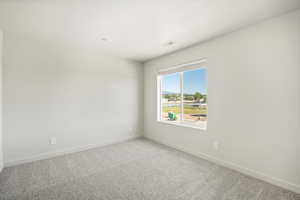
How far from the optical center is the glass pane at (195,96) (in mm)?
2904

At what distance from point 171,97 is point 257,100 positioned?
6.46 feet

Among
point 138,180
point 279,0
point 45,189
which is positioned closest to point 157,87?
point 138,180

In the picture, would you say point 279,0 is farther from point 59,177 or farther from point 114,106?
point 59,177

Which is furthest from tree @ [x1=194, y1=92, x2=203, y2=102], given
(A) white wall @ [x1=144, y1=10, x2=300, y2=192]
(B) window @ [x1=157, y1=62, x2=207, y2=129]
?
(A) white wall @ [x1=144, y1=10, x2=300, y2=192]

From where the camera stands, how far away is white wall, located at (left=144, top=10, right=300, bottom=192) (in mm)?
1785

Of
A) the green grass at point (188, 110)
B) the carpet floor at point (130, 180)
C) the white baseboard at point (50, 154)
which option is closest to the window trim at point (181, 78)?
the green grass at point (188, 110)

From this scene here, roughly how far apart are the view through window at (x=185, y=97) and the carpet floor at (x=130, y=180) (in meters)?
0.91

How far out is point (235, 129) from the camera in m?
2.29

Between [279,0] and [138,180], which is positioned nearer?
[279,0]

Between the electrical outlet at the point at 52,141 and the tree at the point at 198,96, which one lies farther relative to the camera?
the tree at the point at 198,96

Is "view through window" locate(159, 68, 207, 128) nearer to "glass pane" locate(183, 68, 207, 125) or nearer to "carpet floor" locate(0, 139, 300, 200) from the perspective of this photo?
"glass pane" locate(183, 68, 207, 125)

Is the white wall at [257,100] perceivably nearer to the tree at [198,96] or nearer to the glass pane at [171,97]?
the tree at [198,96]

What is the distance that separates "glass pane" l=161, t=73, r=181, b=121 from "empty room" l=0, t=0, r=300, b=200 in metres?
0.04

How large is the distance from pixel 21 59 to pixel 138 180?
2.95 m
